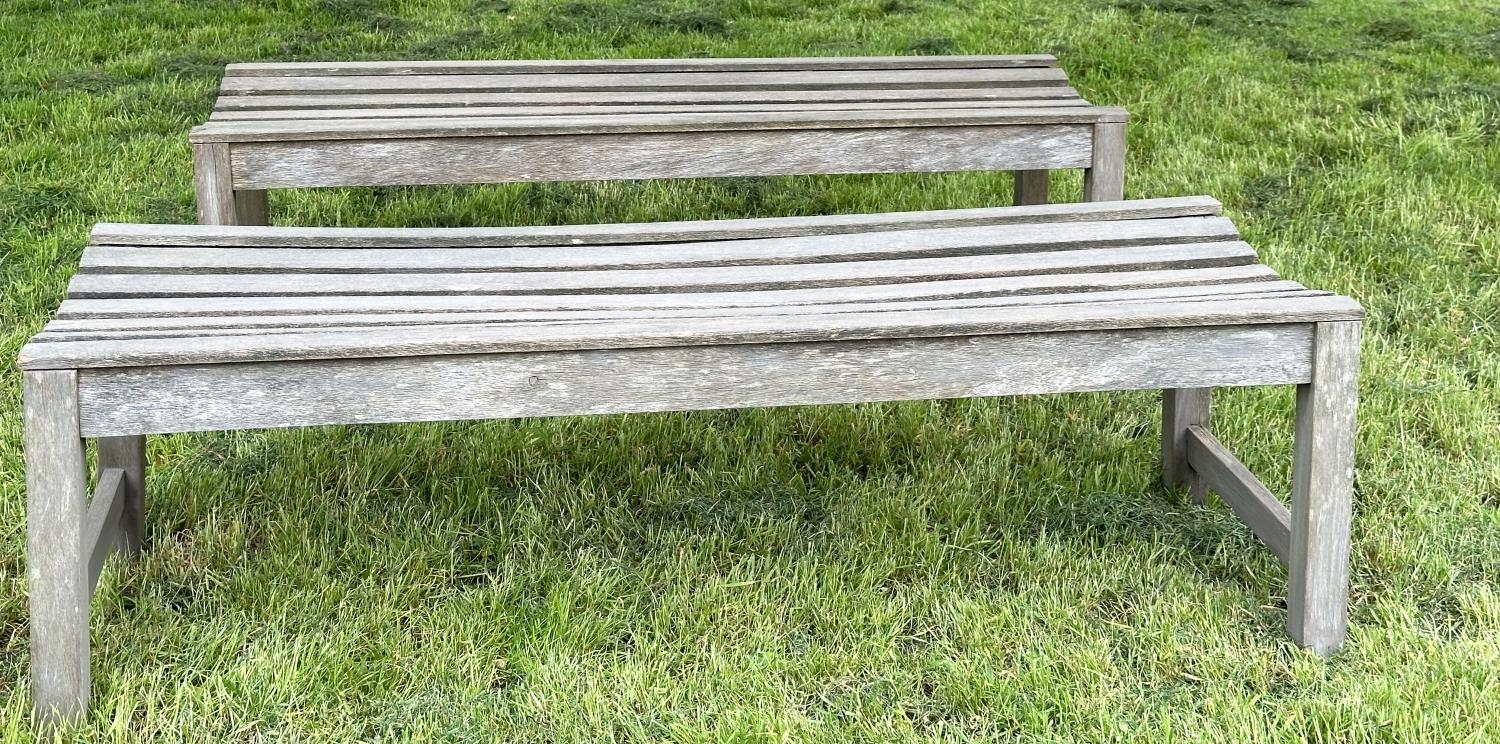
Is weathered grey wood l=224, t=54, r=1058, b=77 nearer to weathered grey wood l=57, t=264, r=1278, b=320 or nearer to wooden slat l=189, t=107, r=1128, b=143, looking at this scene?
wooden slat l=189, t=107, r=1128, b=143

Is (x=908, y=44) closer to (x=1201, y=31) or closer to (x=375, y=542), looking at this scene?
(x=1201, y=31)

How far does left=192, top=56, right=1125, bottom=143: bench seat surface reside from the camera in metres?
3.18

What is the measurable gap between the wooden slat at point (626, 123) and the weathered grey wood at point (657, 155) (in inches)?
0.8

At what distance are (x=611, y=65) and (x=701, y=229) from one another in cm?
139

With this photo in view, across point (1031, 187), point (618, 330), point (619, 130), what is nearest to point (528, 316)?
point (618, 330)

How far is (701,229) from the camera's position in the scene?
2.64m

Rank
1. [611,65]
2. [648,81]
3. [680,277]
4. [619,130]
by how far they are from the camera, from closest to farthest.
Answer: [680,277] → [619,130] → [648,81] → [611,65]

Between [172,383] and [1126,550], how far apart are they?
5.39 ft

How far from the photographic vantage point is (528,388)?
Answer: 2.08 meters

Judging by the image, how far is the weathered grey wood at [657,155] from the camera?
122 inches

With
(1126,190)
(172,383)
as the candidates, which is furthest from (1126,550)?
(1126,190)

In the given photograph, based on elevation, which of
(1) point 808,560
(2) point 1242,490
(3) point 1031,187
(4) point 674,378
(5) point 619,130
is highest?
(5) point 619,130

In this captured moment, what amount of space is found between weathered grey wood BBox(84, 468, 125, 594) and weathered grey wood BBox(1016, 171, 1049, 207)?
238cm

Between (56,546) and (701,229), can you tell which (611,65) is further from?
(56,546)
